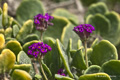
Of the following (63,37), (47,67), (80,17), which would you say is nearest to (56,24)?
(63,37)

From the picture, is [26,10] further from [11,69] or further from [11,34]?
[11,69]

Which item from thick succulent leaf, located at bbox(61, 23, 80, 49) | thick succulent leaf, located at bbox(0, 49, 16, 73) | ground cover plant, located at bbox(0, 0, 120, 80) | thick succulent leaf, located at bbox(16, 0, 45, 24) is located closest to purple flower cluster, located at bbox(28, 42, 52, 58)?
ground cover plant, located at bbox(0, 0, 120, 80)

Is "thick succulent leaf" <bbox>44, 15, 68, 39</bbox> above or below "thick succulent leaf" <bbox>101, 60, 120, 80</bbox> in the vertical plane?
above

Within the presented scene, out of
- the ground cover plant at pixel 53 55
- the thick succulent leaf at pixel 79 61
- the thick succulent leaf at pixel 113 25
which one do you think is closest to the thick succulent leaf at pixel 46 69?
the ground cover plant at pixel 53 55

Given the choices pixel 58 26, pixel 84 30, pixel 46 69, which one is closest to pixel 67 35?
pixel 58 26

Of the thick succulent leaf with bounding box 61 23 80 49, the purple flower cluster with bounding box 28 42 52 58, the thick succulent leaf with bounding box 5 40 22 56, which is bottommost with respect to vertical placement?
the purple flower cluster with bounding box 28 42 52 58

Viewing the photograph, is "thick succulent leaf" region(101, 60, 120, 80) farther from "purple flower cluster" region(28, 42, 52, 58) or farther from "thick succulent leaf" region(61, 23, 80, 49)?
"thick succulent leaf" region(61, 23, 80, 49)

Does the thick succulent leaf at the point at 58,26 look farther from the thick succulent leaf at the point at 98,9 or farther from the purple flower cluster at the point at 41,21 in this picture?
the thick succulent leaf at the point at 98,9

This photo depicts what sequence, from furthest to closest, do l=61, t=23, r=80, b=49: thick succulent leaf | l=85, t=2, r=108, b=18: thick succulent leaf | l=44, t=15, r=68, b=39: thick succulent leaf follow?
l=85, t=2, r=108, b=18: thick succulent leaf
l=44, t=15, r=68, b=39: thick succulent leaf
l=61, t=23, r=80, b=49: thick succulent leaf
